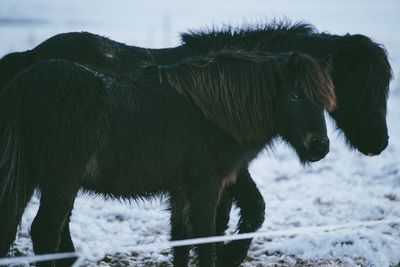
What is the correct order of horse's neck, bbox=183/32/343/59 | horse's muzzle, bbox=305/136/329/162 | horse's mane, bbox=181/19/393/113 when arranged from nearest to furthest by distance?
horse's muzzle, bbox=305/136/329/162, horse's mane, bbox=181/19/393/113, horse's neck, bbox=183/32/343/59

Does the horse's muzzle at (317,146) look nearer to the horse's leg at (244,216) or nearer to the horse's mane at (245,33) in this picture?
the horse's leg at (244,216)

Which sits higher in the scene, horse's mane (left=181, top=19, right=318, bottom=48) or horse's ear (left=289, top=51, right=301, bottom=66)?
horse's mane (left=181, top=19, right=318, bottom=48)

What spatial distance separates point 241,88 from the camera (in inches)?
163

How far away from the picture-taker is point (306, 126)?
153 inches

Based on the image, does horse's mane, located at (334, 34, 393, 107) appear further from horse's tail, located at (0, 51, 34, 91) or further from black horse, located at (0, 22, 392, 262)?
horse's tail, located at (0, 51, 34, 91)

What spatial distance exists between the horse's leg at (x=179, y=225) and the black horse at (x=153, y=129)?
0.02 meters

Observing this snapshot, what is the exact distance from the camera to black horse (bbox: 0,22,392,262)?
193 inches

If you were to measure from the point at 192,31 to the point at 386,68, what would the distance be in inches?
92.7

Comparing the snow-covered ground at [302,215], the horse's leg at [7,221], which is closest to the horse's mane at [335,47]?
the snow-covered ground at [302,215]

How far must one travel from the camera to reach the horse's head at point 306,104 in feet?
12.7

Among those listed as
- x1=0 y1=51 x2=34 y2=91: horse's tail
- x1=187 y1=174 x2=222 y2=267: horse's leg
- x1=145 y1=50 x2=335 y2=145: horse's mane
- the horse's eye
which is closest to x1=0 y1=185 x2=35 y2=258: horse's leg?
x1=187 y1=174 x2=222 y2=267: horse's leg

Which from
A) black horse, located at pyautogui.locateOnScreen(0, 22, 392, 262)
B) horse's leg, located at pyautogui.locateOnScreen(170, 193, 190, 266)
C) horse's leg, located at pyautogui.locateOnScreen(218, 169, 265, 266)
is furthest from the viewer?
black horse, located at pyautogui.locateOnScreen(0, 22, 392, 262)

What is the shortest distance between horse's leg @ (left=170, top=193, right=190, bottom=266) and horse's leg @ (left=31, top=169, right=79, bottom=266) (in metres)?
1.04

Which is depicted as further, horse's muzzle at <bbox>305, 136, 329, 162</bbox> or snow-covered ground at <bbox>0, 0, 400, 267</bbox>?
snow-covered ground at <bbox>0, 0, 400, 267</bbox>
